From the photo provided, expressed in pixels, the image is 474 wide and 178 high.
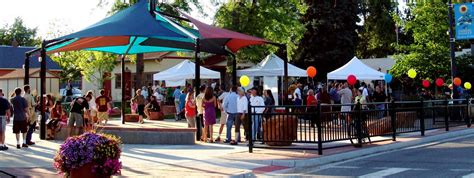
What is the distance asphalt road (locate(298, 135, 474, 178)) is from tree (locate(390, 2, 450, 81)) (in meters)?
13.6

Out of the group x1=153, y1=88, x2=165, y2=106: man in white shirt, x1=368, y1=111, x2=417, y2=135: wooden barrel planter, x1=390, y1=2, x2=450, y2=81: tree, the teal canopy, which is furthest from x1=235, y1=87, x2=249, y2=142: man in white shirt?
x1=390, y1=2, x2=450, y2=81: tree

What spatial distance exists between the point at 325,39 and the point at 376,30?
9618 millimetres

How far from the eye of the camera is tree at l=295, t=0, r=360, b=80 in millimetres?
48812

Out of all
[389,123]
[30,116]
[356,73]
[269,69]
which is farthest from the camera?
[356,73]

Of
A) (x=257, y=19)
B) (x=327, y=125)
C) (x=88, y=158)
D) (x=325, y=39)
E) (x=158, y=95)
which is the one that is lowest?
(x=88, y=158)

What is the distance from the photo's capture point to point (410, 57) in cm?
2678

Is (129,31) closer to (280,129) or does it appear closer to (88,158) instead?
(280,129)

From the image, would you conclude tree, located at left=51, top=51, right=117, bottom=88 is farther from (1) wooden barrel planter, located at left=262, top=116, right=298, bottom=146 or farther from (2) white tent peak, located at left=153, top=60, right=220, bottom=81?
(1) wooden barrel planter, located at left=262, top=116, right=298, bottom=146

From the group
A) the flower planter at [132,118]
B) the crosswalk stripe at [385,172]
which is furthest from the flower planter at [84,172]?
the flower planter at [132,118]

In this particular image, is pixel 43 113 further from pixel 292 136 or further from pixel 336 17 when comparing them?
pixel 336 17

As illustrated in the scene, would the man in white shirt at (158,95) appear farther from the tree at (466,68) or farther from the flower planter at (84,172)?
the flower planter at (84,172)

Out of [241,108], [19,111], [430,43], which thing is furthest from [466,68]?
[19,111]

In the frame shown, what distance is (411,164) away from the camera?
1091 cm

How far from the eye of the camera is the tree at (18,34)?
300ft
